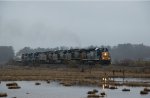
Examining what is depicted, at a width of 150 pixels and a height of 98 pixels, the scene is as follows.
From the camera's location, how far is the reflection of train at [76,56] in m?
117

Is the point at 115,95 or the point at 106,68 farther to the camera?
the point at 106,68

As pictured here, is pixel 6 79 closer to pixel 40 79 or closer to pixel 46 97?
pixel 40 79

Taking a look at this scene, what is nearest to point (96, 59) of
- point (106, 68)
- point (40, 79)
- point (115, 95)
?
point (106, 68)

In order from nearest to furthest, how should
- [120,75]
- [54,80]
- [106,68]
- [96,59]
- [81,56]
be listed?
[54,80]
[120,75]
[106,68]
[96,59]
[81,56]

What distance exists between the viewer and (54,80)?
8394 centimetres

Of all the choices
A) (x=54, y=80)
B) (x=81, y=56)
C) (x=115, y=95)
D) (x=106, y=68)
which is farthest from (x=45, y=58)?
(x=115, y=95)

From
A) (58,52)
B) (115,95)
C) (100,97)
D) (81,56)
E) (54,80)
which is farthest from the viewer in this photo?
(58,52)

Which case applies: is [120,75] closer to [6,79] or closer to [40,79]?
[40,79]

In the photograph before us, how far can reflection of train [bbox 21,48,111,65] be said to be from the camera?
385ft

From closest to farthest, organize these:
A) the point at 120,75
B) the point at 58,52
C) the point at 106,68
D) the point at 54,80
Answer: the point at 54,80, the point at 120,75, the point at 106,68, the point at 58,52

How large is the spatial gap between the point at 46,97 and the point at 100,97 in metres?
7.21

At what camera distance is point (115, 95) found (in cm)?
5406

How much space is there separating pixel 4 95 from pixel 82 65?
71.1m

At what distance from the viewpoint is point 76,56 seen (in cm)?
13225
